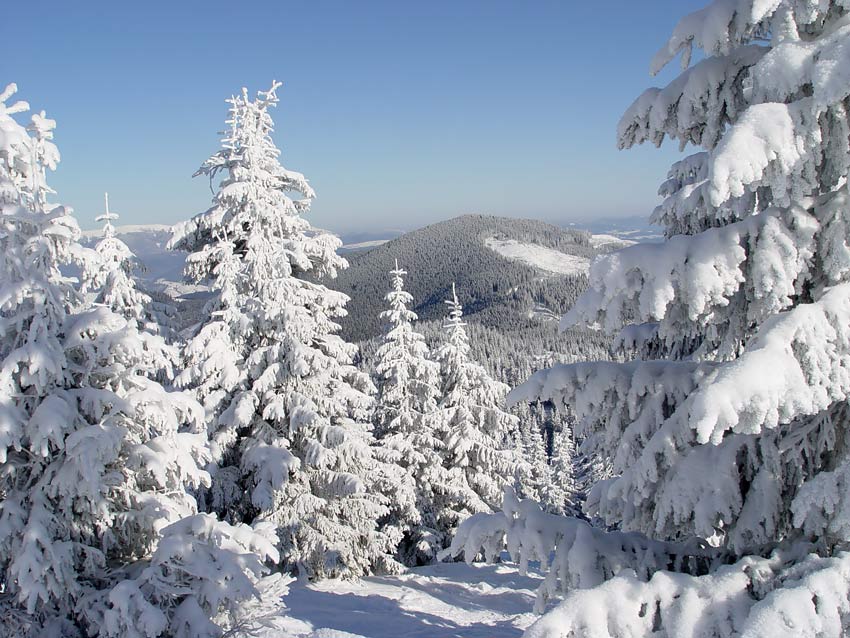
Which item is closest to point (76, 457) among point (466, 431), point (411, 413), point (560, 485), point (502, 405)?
point (502, 405)

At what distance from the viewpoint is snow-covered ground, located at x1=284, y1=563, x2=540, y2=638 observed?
11.2 m

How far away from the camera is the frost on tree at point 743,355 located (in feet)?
9.33

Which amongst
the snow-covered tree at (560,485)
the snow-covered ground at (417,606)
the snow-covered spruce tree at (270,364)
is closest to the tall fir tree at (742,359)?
the snow-covered ground at (417,606)

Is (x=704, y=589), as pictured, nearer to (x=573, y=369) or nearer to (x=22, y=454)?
(x=573, y=369)

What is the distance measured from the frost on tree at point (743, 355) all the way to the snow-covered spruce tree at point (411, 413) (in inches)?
675

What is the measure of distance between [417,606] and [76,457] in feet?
30.9

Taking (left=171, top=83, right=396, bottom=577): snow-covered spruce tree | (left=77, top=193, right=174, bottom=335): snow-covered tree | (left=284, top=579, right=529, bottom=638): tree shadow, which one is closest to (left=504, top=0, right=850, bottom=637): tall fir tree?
(left=284, top=579, right=529, bottom=638): tree shadow

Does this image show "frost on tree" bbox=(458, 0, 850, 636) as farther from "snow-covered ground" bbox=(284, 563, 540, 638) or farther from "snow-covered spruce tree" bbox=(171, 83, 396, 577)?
"snow-covered spruce tree" bbox=(171, 83, 396, 577)

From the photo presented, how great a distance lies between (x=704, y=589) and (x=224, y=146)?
13.8m

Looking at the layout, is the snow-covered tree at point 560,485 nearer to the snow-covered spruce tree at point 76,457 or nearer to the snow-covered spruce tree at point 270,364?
the snow-covered spruce tree at point 270,364

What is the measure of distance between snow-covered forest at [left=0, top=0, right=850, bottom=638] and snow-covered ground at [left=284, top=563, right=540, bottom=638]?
0.35 ft

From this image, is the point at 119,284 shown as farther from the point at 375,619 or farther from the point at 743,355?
the point at 743,355

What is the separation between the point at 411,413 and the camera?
72.4 feet

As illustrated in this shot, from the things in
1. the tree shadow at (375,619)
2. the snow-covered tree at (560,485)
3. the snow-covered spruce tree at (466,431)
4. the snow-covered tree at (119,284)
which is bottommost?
the snow-covered tree at (560,485)
